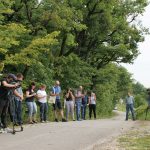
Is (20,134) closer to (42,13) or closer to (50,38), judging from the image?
(50,38)

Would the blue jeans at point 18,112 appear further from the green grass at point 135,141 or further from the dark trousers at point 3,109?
the green grass at point 135,141

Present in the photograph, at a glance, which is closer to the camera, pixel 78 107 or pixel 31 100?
pixel 31 100

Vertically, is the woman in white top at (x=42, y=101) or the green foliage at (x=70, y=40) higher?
the green foliage at (x=70, y=40)

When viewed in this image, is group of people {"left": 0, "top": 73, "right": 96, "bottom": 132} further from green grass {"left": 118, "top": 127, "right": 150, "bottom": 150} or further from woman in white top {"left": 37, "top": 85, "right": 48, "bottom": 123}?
green grass {"left": 118, "top": 127, "right": 150, "bottom": 150}

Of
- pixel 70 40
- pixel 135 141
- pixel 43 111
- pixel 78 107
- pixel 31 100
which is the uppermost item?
pixel 70 40

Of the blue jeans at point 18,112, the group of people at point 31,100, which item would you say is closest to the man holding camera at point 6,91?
the group of people at point 31,100

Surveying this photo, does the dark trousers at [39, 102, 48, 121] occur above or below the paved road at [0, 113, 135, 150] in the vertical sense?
above

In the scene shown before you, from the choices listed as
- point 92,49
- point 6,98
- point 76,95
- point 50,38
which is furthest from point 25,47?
point 92,49

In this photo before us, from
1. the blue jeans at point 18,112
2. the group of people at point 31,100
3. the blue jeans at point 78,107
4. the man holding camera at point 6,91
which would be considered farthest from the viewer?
the blue jeans at point 78,107

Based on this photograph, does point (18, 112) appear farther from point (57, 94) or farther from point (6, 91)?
point (57, 94)

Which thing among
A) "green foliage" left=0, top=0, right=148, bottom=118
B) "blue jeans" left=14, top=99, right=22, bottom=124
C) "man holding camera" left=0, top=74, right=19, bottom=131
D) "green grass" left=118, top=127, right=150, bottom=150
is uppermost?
"green foliage" left=0, top=0, right=148, bottom=118

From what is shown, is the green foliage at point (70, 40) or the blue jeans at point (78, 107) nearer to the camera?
the green foliage at point (70, 40)

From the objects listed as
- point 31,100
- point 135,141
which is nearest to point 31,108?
point 31,100

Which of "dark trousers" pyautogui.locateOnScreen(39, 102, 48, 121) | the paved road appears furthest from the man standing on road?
the paved road
